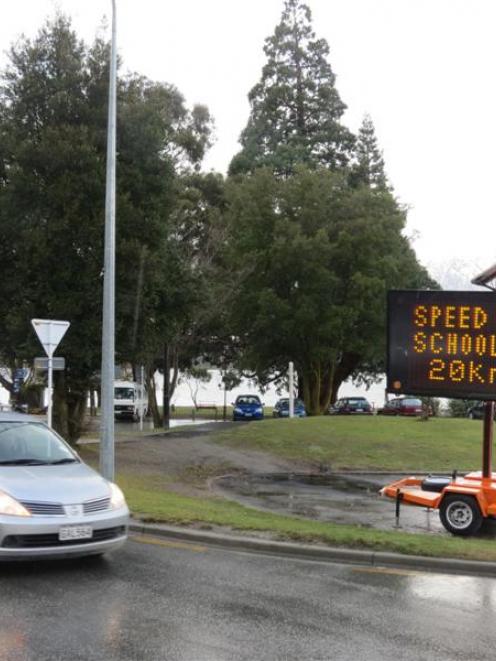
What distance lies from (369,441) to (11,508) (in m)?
19.6

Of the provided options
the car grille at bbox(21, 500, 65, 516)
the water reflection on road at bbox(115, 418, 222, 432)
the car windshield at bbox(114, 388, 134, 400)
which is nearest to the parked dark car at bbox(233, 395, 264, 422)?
the water reflection on road at bbox(115, 418, 222, 432)

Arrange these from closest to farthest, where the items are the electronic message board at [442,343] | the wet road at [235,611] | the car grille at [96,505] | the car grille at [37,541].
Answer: the wet road at [235,611]
the car grille at [37,541]
the car grille at [96,505]
the electronic message board at [442,343]

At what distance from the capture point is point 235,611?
20.6 ft

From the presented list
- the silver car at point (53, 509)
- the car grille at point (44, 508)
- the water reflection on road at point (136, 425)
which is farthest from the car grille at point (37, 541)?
the water reflection on road at point (136, 425)

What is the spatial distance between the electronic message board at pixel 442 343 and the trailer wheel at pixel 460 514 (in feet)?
5.45

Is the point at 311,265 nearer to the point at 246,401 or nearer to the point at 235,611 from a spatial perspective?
the point at 246,401

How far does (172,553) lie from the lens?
8.52 m

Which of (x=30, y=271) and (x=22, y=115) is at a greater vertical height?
(x=22, y=115)

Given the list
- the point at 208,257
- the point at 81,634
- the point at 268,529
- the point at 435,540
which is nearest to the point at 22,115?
the point at 268,529

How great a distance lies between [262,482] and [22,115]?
37.9 ft

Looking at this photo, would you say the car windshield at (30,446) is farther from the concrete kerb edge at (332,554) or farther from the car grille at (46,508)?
the concrete kerb edge at (332,554)

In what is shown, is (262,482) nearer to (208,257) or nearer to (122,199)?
(122,199)

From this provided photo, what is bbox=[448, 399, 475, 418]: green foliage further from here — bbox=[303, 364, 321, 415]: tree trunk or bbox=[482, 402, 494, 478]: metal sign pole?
bbox=[482, 402, 494, 478]: metal sign pole

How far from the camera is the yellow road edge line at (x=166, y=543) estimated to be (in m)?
8.84
